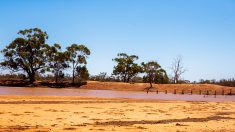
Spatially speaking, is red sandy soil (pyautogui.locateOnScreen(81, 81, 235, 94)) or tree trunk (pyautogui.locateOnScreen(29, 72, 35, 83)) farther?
tree trunk (pyautogui.locateOnScreen(29, 72, 35, 83))

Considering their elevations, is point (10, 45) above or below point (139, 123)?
above

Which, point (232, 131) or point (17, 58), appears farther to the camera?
point (17, 58)

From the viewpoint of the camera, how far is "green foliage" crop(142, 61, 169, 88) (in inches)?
3612

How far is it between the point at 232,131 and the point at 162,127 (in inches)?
123

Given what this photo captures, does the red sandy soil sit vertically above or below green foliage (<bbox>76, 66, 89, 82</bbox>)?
below

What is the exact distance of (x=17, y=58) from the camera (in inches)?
3282

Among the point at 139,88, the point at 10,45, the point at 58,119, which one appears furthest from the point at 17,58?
the point at 58,119

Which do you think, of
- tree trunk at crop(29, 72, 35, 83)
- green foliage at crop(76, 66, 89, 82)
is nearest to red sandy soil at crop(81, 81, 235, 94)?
green foliage at crop(76, 66, 89, 82)

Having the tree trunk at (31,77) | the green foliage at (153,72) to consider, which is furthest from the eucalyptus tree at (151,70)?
the tree trunk at (31,77)

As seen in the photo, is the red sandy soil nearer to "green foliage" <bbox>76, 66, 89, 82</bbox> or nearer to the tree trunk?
"green foliage" <bbox>76, 66, 89, 82</bbox>

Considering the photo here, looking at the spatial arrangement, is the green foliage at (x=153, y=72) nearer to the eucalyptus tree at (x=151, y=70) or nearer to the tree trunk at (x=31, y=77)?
the eucalyptus tree at (x=151, y=70)

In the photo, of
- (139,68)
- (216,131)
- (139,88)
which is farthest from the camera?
(139,68)

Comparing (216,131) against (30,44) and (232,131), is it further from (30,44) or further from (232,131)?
(30,44)

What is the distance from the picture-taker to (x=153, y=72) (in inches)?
3664
